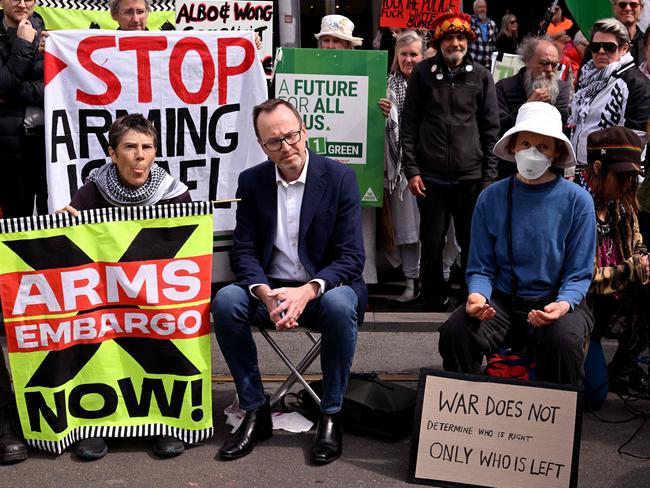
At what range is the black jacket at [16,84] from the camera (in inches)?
223

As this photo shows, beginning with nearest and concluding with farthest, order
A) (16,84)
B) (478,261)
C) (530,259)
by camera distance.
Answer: (530,259) → (478,261) → (16,84)

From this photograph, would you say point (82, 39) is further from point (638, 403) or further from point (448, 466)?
point (638, 403)

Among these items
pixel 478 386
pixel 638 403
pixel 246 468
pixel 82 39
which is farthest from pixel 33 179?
pixel 638 403

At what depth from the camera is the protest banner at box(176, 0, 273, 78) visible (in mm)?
6691

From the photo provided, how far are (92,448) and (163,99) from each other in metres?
2.26

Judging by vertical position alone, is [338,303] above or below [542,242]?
below

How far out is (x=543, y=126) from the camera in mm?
4301

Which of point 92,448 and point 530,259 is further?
point 530,259

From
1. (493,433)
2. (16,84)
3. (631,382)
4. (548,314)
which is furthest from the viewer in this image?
(16,84)

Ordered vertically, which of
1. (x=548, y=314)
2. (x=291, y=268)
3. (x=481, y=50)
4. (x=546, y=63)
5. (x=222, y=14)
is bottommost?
(x=548, y=314)

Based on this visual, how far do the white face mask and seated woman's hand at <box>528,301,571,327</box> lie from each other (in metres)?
0.58

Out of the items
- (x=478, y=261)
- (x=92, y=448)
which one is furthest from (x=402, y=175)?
(x=92, y=448)

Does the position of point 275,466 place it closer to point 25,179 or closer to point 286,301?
point 286,301

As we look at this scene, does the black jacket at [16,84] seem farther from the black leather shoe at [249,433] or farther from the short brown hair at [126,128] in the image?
the black leather shoe at [249,433]
